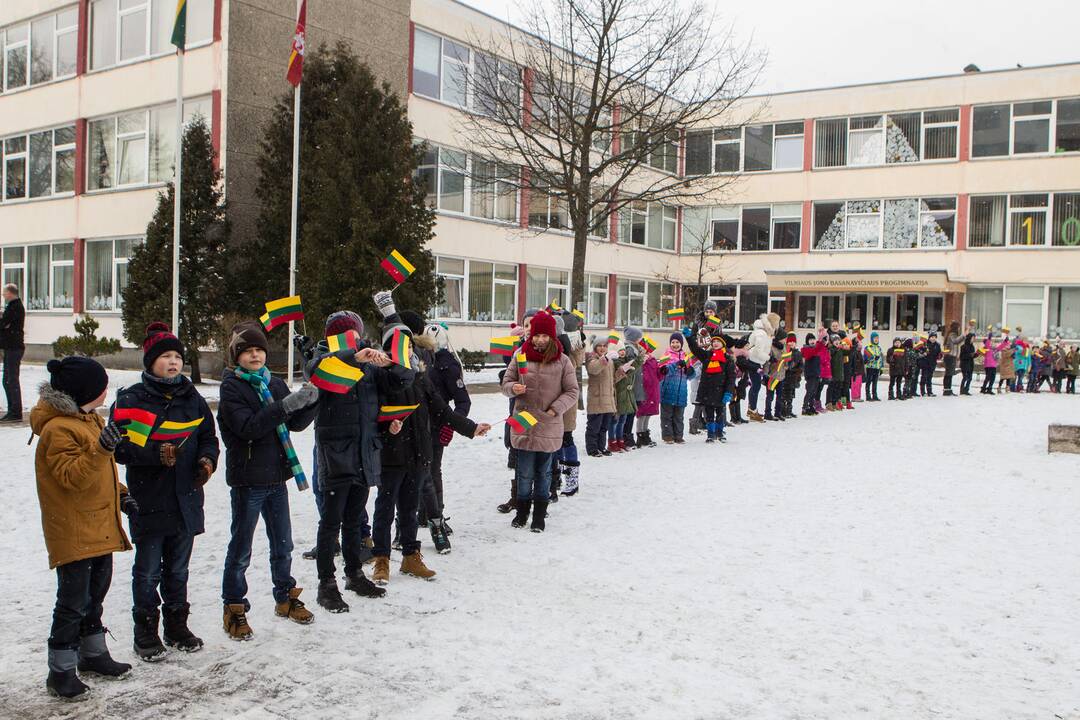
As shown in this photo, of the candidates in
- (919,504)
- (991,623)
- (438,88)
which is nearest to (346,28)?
(438,88)

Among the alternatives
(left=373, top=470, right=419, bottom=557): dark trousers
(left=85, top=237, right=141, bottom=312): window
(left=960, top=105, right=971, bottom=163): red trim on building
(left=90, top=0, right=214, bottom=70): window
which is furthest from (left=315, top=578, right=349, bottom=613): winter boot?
(left=960, top=105, right=971, bottom=163): red trim on building

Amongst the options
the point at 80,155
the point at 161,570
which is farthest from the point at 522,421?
the point at 80,155

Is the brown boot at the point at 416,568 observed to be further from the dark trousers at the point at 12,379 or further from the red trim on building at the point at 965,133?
the red trim on building at the point at 965,133

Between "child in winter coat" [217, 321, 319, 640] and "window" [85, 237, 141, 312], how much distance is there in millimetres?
20767

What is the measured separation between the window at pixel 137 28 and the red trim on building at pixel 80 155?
162cm

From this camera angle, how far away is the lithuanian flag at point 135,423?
176 inches

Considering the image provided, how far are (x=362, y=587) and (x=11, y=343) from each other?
30.4 feet

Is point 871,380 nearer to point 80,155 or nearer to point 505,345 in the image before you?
point 505,345

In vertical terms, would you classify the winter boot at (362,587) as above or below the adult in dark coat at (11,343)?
below

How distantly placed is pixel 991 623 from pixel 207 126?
67.1 feet

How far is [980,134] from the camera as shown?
112 ft

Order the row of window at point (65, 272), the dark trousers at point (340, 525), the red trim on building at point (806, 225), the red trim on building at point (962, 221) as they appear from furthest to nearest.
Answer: the red trim on building at point (806, 225), the red trim on building at point (962, 221), the row of window at point (65, 272), the dark trousers at point (340, 525)

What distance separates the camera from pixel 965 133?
112 feet

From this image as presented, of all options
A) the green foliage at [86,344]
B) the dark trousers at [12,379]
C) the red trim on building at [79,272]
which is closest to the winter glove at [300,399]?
the dark trousers at [12,379]
